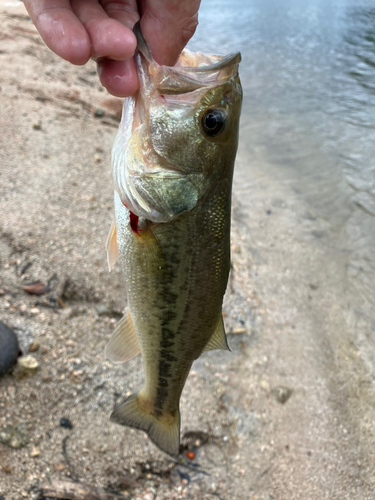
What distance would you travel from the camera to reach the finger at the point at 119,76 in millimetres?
1469

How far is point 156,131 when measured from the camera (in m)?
1.58

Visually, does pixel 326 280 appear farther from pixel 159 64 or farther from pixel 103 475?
pixel 159 64

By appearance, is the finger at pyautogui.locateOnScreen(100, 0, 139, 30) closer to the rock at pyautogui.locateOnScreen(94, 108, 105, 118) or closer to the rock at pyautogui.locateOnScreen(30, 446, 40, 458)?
the rock at pyautogui.locateOnScreen(30, 446, 40, 458)

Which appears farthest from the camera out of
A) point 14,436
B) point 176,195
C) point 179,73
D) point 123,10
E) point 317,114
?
point 317,114

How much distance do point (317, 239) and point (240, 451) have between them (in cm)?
375

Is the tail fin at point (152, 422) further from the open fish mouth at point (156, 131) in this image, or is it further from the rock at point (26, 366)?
the open fish mouth at point (156, 131)

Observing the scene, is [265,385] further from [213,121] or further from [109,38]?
[109,38]

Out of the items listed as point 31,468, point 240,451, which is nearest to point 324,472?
point 240,451

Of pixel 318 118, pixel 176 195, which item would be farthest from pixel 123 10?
pixel 318 118

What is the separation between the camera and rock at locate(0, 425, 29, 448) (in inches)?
93.7

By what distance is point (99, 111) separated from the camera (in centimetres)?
629

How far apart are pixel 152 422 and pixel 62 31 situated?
214 cm

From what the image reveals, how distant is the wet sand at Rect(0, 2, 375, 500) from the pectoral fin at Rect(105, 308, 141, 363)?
0.88 metres

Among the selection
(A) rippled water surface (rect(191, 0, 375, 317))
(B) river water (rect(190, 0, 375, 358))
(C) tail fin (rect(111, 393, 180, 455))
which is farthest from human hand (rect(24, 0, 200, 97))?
(A) rippled water surface (rect(191, 0, 375, 317))
